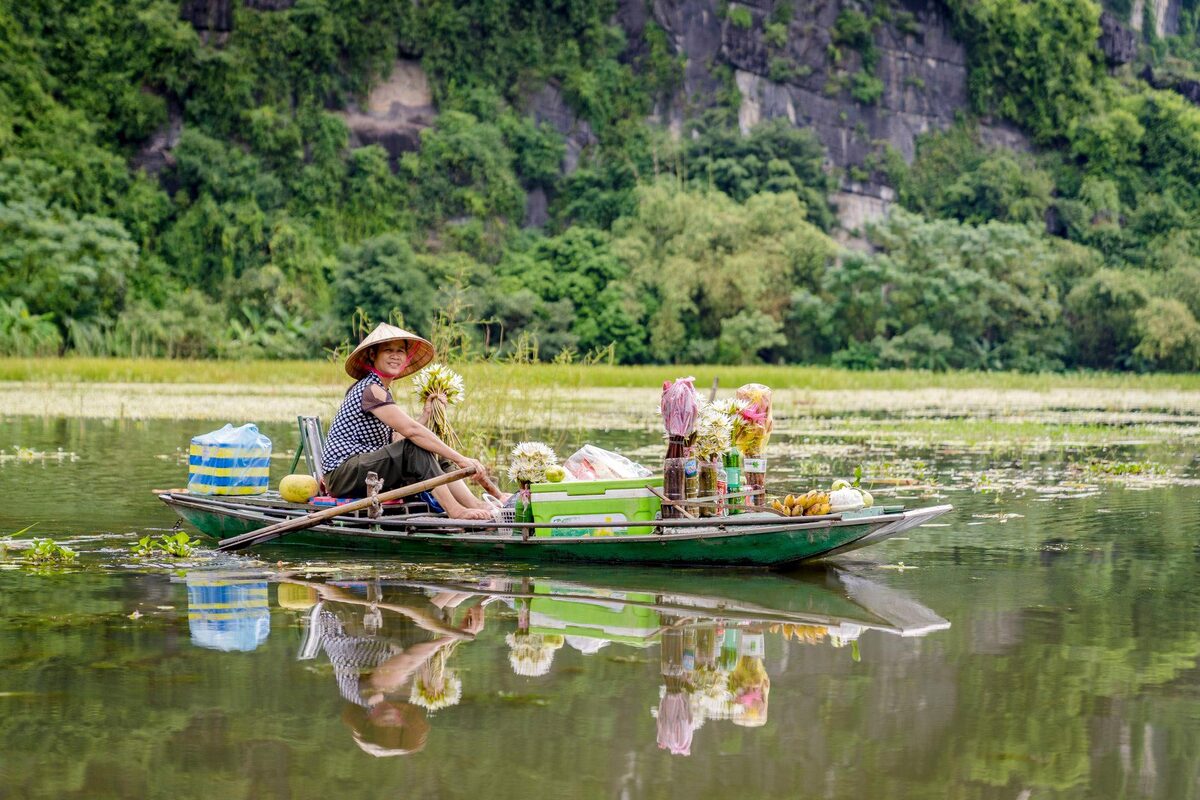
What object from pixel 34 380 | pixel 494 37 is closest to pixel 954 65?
pixel 494 37

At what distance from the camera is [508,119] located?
45.3 m

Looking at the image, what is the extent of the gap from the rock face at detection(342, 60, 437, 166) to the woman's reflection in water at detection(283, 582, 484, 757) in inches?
1522

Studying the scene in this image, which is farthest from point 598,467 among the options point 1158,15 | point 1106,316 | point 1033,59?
point 1158,15

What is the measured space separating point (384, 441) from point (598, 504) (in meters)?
1.32

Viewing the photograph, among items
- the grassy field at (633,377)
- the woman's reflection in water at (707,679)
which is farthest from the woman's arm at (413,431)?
the grassy field at (633,377)

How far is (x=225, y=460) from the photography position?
8789mm

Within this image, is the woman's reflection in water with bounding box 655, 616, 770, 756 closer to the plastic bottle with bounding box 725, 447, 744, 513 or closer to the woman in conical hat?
the plastic bottle with bounding box 725, 447, 744, 513

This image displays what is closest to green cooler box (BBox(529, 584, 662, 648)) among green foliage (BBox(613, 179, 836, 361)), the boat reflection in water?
the boat reflection in water

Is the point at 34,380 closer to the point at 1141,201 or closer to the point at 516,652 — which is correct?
the point at 516,652

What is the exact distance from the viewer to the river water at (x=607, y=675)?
423 cm

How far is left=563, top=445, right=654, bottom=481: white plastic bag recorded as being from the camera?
26.2 feet

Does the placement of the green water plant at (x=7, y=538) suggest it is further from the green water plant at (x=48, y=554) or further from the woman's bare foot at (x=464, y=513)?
the woman's bare foot at (x=464, y=513)

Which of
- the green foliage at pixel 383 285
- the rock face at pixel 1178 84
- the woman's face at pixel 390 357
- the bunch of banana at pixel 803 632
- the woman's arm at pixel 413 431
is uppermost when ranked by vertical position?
the rock face at pixel 1178 84

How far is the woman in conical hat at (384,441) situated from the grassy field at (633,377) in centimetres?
1370
